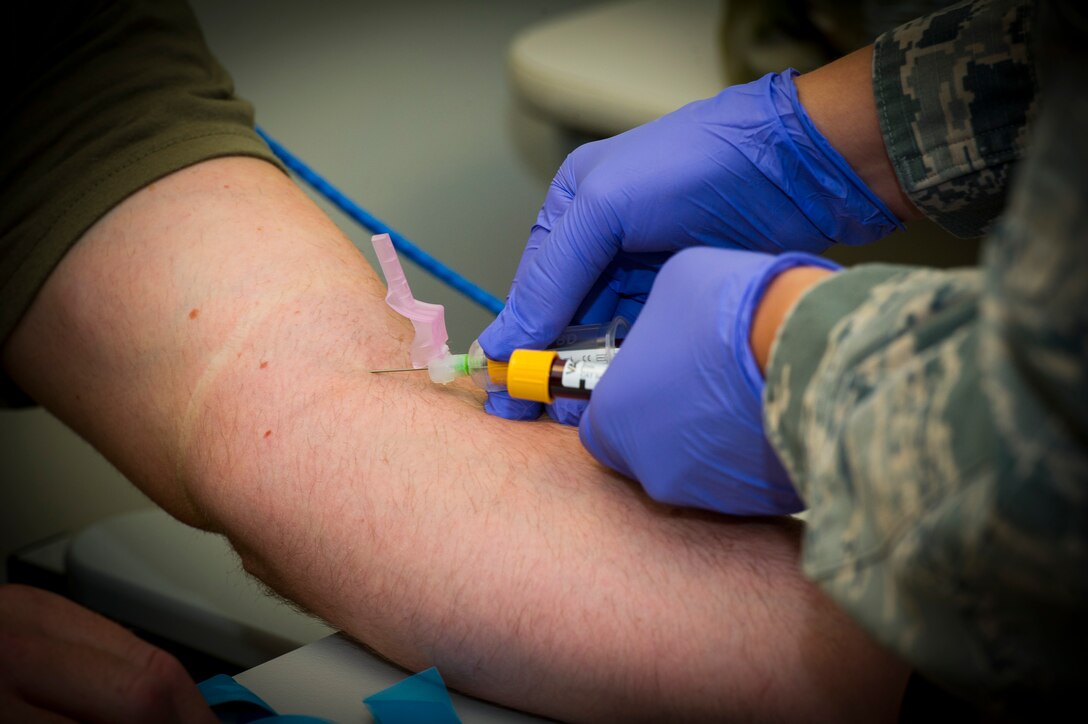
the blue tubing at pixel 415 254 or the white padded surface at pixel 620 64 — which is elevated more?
the white padded surface at pixel 620 64

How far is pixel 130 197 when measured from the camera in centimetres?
112

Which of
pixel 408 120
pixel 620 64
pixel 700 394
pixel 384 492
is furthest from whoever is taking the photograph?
pixel 408 120

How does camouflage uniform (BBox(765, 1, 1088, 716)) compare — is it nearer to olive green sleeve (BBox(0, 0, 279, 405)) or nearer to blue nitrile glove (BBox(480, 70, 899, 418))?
blue nitrile glove (BBox(480, 70, 899, 418))

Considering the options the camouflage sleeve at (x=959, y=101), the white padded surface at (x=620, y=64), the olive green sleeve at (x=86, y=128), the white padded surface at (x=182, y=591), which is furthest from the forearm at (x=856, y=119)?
the white padded surface at (x=182, y=591)

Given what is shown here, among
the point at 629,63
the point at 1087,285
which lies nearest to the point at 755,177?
the point at 1087,285

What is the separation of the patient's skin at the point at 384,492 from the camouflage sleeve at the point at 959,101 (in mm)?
456

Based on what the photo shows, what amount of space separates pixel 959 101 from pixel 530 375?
554mm

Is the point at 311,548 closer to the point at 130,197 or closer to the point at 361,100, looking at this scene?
the point at 130,197

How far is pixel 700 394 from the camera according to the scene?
750mm

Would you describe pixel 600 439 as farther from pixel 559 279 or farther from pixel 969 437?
pixel 969 437

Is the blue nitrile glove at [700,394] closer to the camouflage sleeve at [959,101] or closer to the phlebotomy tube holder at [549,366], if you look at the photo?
the phlebotomy tube holder at [549,366]

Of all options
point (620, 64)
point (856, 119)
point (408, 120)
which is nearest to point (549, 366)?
point (856, 119)

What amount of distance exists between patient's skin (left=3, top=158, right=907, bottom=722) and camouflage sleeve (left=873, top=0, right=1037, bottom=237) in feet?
1.50

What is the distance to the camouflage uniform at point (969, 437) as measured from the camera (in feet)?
1.41
